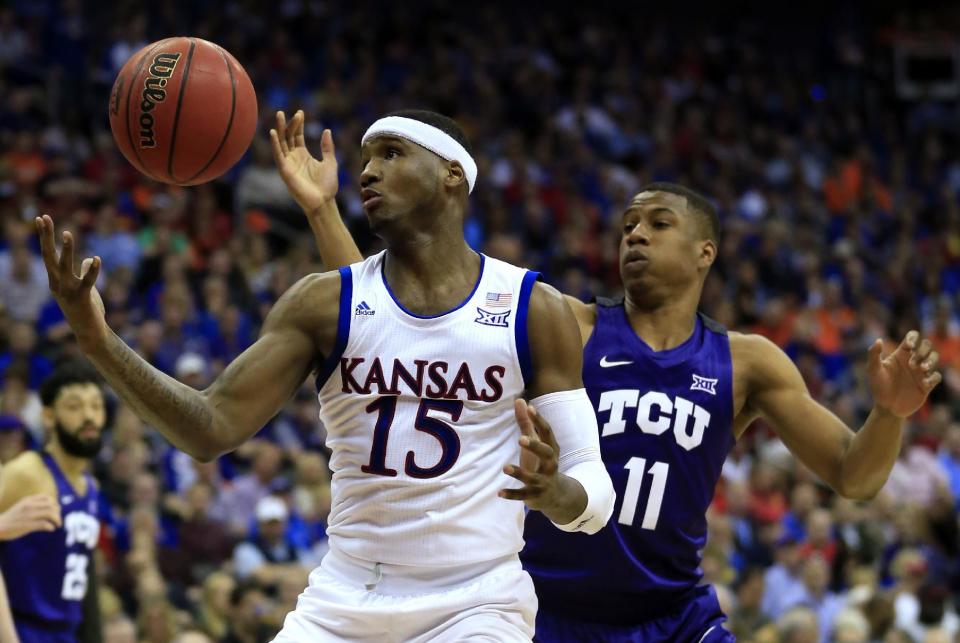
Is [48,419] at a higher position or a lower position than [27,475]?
higher

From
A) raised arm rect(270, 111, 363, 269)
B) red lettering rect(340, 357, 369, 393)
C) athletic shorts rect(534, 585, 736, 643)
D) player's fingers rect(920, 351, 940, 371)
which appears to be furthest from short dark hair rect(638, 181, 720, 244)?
red lettering rect(340, 357, 369, 393)

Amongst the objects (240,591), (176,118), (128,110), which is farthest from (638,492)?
(240,591)

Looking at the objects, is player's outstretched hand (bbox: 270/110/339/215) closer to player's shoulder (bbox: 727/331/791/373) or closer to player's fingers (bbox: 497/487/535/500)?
player's shoulder (bbox: 727/331/791/373)

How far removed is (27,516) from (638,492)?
2342mm

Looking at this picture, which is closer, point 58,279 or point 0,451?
point 58,279

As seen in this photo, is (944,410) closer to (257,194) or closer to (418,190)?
(257,194)

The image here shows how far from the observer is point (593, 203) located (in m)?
16.7

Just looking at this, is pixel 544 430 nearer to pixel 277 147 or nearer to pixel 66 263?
pixel 66 263

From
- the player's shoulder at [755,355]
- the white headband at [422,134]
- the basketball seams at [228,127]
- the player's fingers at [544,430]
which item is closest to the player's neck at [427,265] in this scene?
the white headband at [422,134]

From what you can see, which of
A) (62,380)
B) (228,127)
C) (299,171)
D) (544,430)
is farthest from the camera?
(62,380)

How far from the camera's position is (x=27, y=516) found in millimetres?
5328

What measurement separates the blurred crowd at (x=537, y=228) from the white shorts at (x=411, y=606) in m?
3.98

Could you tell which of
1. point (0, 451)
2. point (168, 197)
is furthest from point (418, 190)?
point (168, 197)

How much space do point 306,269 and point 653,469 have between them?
24.3 ft
